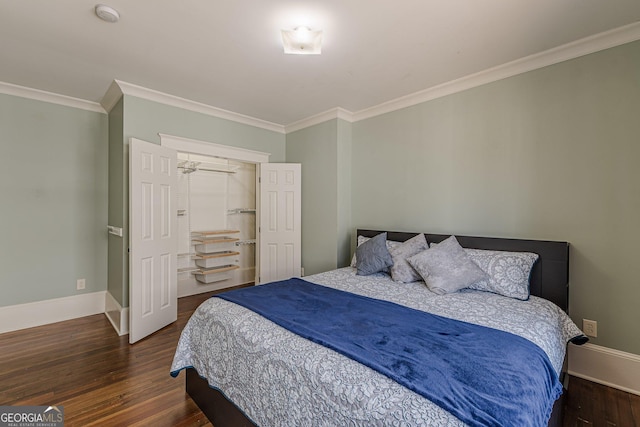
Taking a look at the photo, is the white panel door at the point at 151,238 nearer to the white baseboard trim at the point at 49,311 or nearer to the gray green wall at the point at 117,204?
the gray green wall at the point at 117,204

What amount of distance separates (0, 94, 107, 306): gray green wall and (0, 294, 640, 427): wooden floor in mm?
636

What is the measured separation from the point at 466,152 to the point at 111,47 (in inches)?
128

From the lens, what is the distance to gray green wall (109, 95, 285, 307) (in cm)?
305

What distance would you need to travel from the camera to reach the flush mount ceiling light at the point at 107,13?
187 cm

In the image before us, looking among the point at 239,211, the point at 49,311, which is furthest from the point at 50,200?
the point at 239,211

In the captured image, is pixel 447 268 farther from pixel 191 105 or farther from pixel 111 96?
pixel 111 96

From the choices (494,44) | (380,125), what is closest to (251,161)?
(380,125)

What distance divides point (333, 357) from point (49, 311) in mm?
3760

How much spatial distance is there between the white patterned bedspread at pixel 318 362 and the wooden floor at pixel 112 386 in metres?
0.34

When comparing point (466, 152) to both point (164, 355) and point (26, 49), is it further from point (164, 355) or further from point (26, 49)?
point (26, 49)

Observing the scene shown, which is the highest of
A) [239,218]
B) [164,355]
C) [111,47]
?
[111,47]

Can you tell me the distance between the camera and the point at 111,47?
2.32 meters

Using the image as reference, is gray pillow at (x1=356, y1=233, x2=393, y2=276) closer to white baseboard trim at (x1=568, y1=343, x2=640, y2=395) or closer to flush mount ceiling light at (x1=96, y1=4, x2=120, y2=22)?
white baseboard trim at (x1=568, y1=343, x2=640, y2=395)

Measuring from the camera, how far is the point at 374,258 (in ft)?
9.37
